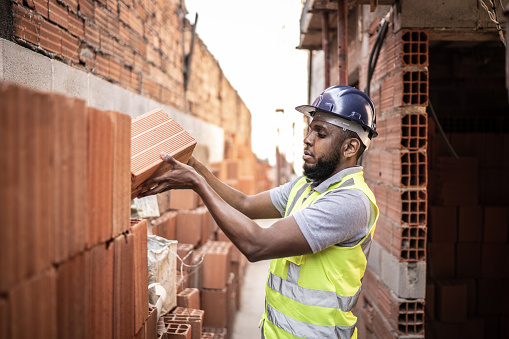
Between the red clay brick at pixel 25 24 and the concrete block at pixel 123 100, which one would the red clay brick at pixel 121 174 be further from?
the concrete block at pixel 123 100

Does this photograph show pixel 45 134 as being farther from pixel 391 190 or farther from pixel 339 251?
pixel 391 190

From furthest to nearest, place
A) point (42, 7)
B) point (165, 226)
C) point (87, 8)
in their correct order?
1. point (165, 226)
2. point (87, 8)
3. point (42, 7)

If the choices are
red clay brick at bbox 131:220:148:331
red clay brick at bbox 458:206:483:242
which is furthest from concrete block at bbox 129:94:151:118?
red clay brick at bbox 458:206:483:242

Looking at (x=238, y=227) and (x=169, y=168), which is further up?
(x=169, y=168)

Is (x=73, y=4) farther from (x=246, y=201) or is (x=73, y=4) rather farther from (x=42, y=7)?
(x=246, y=201)

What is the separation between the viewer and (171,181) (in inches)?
70.4

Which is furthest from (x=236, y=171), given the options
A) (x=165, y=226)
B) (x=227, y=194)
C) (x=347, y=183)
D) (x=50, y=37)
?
(x=347, y=183)

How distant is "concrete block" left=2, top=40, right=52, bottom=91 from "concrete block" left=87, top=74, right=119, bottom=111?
0.59m

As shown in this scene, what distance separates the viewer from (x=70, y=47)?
8.50 feet

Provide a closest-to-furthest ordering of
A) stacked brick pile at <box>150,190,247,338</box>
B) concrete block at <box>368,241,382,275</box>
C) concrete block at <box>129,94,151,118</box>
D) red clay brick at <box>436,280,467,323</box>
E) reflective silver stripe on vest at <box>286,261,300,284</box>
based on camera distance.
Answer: reflective silver stripe on vest at <box>286,261,300,284</box> < concrete block at <box>368,241,382,275</box> < concrete block at <box>129,94,151,118</box> < stacked brick pile at <box>150,190,247,338</box> < red clay brick at <box>436,280,467,323</box>

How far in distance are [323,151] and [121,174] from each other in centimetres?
115

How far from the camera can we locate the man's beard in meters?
2.09

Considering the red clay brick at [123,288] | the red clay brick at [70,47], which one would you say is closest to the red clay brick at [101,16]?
the red clay brick at [70,47]

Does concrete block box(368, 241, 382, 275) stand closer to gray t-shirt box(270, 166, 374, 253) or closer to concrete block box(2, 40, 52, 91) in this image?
gray t-shirt box(270, 166, 374, 253)
